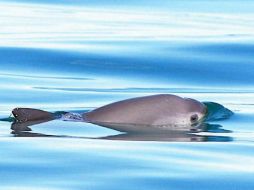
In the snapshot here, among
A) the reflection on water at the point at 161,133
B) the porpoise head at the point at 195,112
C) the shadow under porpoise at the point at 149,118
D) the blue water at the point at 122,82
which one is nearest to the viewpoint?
the blue water at the point at 122,82

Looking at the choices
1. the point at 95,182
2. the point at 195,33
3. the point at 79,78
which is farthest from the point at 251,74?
the point at 95,182

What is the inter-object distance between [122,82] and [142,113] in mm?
4167

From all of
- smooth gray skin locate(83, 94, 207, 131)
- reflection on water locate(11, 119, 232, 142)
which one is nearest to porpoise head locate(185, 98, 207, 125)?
smooth gray skin locate(83, 94, 207, 131)

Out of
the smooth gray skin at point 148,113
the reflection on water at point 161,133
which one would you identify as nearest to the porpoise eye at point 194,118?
the smooth gray skin at point 148,113

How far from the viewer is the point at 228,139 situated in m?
10.0

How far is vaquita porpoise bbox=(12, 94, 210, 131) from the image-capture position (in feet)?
35.5

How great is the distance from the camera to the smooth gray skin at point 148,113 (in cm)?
1095

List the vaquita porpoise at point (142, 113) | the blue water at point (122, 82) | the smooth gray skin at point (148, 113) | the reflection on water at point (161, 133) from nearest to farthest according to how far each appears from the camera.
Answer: the blue water at point (122, 82)
the reflection on water at point (161, 133)
the vaquita porpoise at point (142, 113)
the smooth gray skin at point (148, 113)

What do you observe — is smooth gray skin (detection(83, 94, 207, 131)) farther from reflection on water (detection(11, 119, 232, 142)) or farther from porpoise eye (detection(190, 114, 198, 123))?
reflection on water (detection(11, 119, 232, 142))

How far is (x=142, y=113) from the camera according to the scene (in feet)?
36.5

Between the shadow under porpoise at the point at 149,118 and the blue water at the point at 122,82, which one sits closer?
the blue water at the point at 122,82

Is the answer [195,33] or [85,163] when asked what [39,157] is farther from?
[195,33]

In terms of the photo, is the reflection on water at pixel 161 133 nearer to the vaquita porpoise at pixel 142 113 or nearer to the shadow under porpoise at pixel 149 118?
the shadow under porpoise at pixel 149 118

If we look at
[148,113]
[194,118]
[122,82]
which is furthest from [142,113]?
[122,82]
